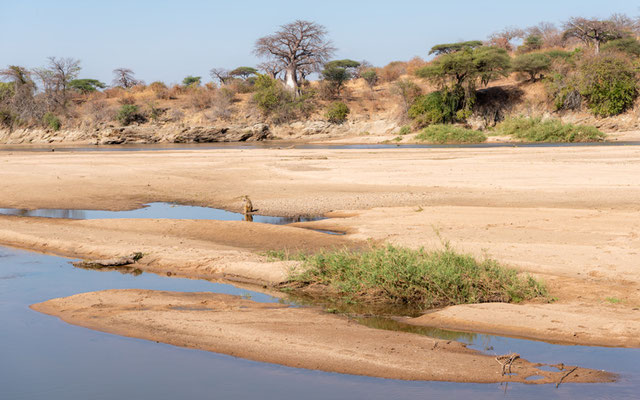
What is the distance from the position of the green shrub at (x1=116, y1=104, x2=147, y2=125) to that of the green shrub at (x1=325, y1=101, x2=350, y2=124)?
19.1 m

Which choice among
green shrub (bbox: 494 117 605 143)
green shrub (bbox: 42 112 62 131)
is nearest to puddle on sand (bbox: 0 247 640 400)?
green shrub (bbox: 494 117 605 143)

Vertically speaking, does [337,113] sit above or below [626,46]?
below

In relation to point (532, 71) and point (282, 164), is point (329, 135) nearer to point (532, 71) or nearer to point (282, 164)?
point (532, 71)

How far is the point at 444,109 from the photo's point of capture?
169 feet

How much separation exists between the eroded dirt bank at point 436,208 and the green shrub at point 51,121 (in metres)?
38.3

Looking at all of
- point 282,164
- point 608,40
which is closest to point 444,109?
point 608,40

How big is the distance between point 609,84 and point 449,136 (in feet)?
45.2

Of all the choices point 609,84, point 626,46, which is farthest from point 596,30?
point 609,84

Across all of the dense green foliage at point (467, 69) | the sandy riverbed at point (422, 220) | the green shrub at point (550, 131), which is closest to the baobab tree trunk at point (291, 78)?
the dense green foliage at point (467, 69)

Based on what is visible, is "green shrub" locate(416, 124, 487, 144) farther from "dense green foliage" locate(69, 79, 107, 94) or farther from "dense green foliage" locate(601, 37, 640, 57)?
"dense green foliage" locate(69, 79, 107, 94)

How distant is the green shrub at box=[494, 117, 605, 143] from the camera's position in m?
39.7

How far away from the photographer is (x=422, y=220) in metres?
12.9

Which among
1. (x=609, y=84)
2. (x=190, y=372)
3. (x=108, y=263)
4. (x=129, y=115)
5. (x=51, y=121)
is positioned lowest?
(x=190, y=372)

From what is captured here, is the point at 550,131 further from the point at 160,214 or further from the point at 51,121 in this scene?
the point at 51,121
